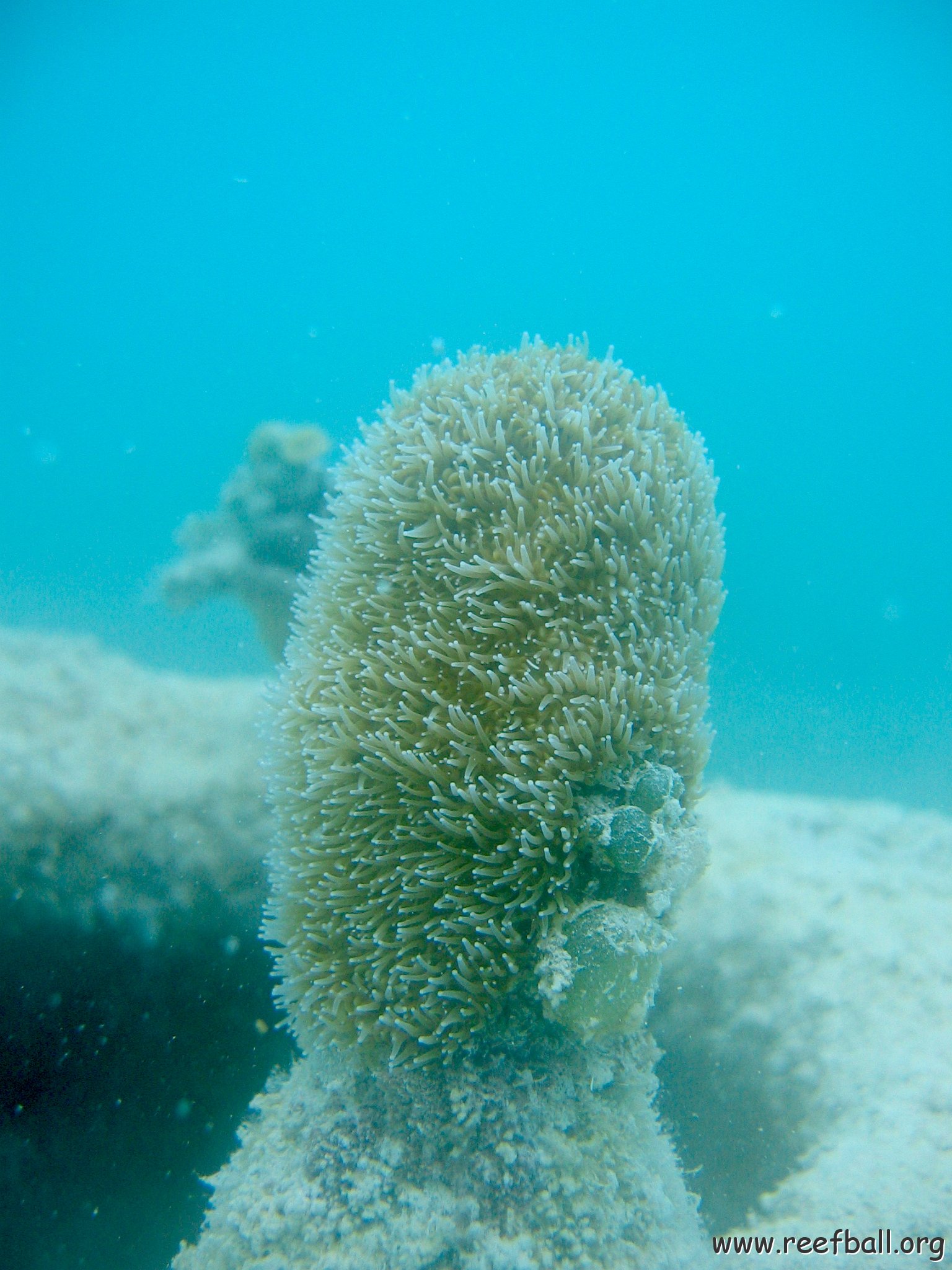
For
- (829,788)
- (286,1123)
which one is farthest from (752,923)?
(829,788)

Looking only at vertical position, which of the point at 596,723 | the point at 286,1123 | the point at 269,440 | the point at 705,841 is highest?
the point at 269,440

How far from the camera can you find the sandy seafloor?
357 centimetres

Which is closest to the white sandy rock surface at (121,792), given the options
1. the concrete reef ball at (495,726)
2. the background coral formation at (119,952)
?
the background coral formation at (119,952)

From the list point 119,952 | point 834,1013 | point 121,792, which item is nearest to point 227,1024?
point 119,952

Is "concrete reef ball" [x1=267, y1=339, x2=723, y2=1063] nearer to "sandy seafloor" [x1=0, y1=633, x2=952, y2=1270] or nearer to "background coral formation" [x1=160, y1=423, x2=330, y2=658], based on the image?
"sandy seafloor" [x1=0, y1=633, x2=952, y2=1270]

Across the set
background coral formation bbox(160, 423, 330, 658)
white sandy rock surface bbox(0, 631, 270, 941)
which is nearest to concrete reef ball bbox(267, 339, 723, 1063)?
white sandy rock surface bbox(0, 631, 270, 941)

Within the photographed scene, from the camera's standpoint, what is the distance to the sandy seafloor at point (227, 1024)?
3.57 meters

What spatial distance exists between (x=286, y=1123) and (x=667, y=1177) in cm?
207

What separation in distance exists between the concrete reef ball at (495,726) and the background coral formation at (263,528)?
2.38 meters

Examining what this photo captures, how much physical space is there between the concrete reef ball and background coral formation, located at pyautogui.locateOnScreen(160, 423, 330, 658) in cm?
238

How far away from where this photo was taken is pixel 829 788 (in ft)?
107

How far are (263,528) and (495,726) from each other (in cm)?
407

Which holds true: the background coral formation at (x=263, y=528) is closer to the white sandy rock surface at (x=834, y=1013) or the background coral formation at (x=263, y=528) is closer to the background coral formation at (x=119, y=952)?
the background coral formation at (x=119, y=952)

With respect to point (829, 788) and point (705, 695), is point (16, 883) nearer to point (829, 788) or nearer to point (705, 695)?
point (705, 695)
